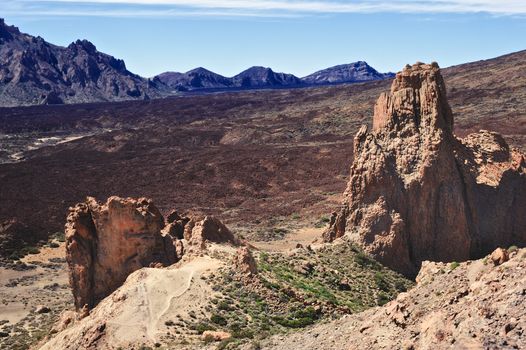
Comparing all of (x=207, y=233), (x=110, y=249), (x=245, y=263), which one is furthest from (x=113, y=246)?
(x=245, y=263)

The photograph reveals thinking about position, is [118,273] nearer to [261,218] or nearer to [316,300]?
[316,300]

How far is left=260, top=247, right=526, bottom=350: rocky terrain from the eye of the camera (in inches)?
420

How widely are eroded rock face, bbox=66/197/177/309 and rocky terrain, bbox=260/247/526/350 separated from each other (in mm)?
10705

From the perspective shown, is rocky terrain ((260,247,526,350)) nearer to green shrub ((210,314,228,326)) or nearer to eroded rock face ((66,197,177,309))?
green shrub ((210,314,228,326))

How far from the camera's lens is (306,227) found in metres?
50.8

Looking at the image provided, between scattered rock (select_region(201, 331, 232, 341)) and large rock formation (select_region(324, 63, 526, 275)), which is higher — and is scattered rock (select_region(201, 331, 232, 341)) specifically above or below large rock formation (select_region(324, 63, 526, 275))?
below

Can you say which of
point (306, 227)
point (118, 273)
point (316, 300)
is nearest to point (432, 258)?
point (316, 300)

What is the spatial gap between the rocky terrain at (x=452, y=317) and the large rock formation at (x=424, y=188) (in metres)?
9.96

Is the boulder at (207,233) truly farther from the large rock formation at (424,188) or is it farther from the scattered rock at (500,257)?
the scattered rock at (500,257)

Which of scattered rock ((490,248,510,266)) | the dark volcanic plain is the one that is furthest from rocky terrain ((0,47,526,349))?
the dark volcanic plain

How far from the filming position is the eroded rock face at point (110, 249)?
25.3m

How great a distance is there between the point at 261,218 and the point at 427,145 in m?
32.7

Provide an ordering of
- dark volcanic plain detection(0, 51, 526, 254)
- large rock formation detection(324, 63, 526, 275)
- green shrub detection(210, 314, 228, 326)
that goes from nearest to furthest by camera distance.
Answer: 1. green shrub detection(210, 314, 228, 326)
2. large rock formation detection(324, 63, 526, 275)
3. dark volcanic plain detection(0, 51, 526, 254)

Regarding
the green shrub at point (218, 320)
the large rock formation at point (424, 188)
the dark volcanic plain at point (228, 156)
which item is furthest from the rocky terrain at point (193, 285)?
the dark volcanic plain at point (228, 156)
